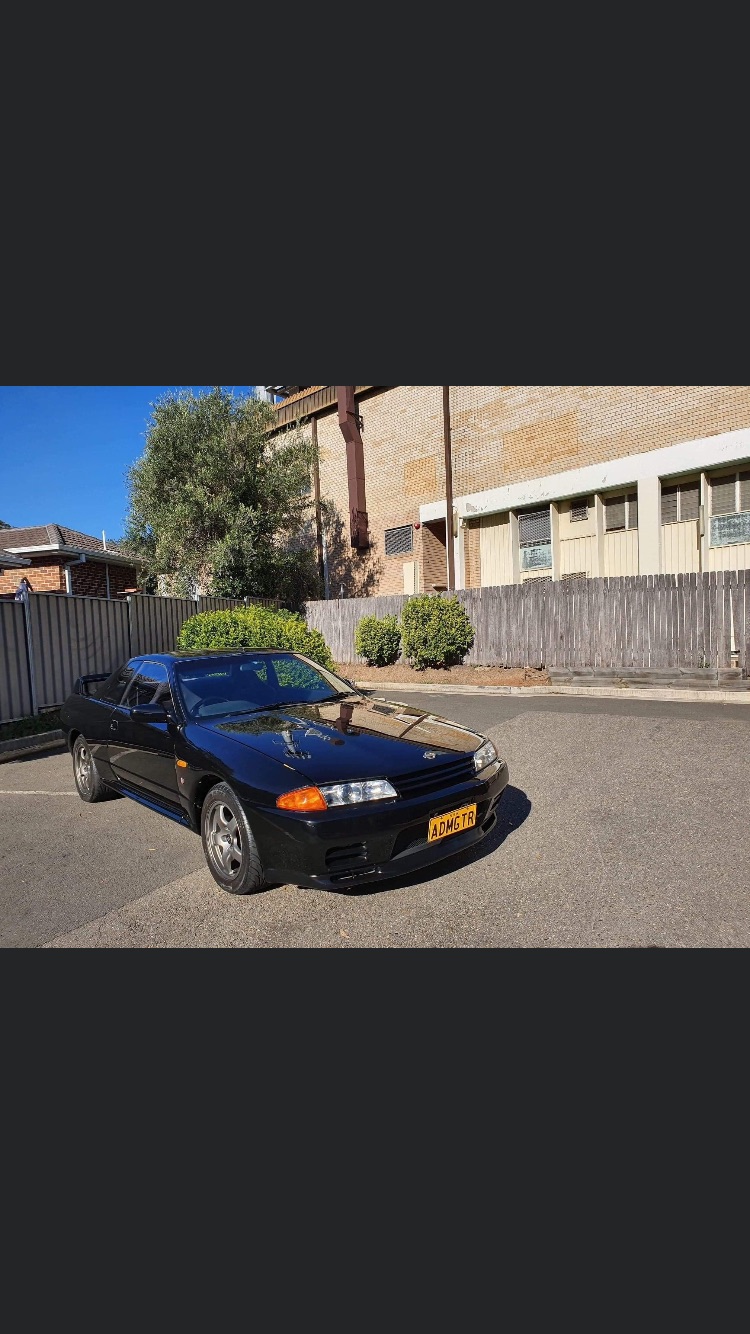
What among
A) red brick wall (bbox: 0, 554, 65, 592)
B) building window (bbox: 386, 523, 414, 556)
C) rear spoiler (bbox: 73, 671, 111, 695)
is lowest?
rear spoiler (bbox: 73, 671, 111, 695)

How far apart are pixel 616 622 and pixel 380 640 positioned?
5.74m

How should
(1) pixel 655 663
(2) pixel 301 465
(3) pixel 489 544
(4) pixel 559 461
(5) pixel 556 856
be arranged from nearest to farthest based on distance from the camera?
(5) pixel 556 856
(1) pixel 655 663
(4) pixel 559 461
(3) pixel 489 544
(2) pixel 301 465

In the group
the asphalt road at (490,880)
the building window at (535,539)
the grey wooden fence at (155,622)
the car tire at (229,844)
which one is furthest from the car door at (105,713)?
the building window at (535,539)

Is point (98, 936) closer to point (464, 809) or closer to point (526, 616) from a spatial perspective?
point (464, 809)

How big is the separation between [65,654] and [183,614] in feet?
12.3

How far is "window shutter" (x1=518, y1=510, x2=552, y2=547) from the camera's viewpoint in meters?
16.0

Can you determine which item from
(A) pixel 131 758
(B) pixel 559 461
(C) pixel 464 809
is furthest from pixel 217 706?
(B) pixel 559 461

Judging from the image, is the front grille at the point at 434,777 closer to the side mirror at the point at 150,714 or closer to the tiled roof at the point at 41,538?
the side mirror at the point at 150,714

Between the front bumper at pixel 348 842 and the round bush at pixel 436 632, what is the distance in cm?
1126

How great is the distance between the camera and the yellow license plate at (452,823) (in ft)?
10.9

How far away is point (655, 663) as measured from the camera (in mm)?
11773

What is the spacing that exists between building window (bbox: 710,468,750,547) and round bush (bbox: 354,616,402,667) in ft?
23.9

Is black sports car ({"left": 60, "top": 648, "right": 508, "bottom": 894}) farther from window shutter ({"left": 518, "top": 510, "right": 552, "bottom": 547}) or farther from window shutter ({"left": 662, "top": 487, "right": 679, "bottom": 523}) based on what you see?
window shutter ({"left": 518, "top": 510, "right": 552, "bottom": 547})

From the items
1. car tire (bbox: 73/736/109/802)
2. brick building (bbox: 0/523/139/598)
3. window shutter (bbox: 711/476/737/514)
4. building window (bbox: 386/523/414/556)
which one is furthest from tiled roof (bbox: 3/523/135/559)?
window shutter (bbox: 711/476/737/514)
